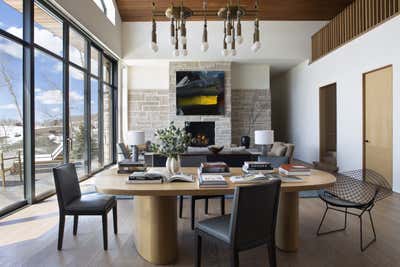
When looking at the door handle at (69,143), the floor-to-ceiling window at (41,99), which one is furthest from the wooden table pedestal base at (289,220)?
the door handle at (69,143)

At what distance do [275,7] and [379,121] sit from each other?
163 inches

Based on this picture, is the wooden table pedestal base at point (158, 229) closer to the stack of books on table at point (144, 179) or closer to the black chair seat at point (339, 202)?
the stack of books on table at point (144, 179)

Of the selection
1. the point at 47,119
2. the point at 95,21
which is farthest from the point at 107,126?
the point at 47,119

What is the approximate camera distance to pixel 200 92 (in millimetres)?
7934

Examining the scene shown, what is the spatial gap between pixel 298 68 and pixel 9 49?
761 centimetres

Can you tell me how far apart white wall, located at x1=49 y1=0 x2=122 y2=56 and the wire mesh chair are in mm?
4700

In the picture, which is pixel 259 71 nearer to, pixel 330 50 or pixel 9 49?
pixel 330 50

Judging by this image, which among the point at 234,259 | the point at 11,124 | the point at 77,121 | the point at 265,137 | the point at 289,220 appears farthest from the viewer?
the point at 77,121

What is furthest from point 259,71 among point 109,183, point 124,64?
point 109,183

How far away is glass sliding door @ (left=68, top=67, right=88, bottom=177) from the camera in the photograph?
16.5 feet

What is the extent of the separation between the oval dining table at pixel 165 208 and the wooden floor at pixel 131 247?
4.9 inches

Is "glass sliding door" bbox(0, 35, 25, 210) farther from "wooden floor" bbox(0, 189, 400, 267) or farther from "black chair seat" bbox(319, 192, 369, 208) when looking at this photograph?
"black chair seat" bbox(319, 192, 369, 208)

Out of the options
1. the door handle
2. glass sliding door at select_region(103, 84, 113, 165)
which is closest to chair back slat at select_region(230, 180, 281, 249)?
the door handle

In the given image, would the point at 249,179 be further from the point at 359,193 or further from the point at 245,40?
the point at 245,40
